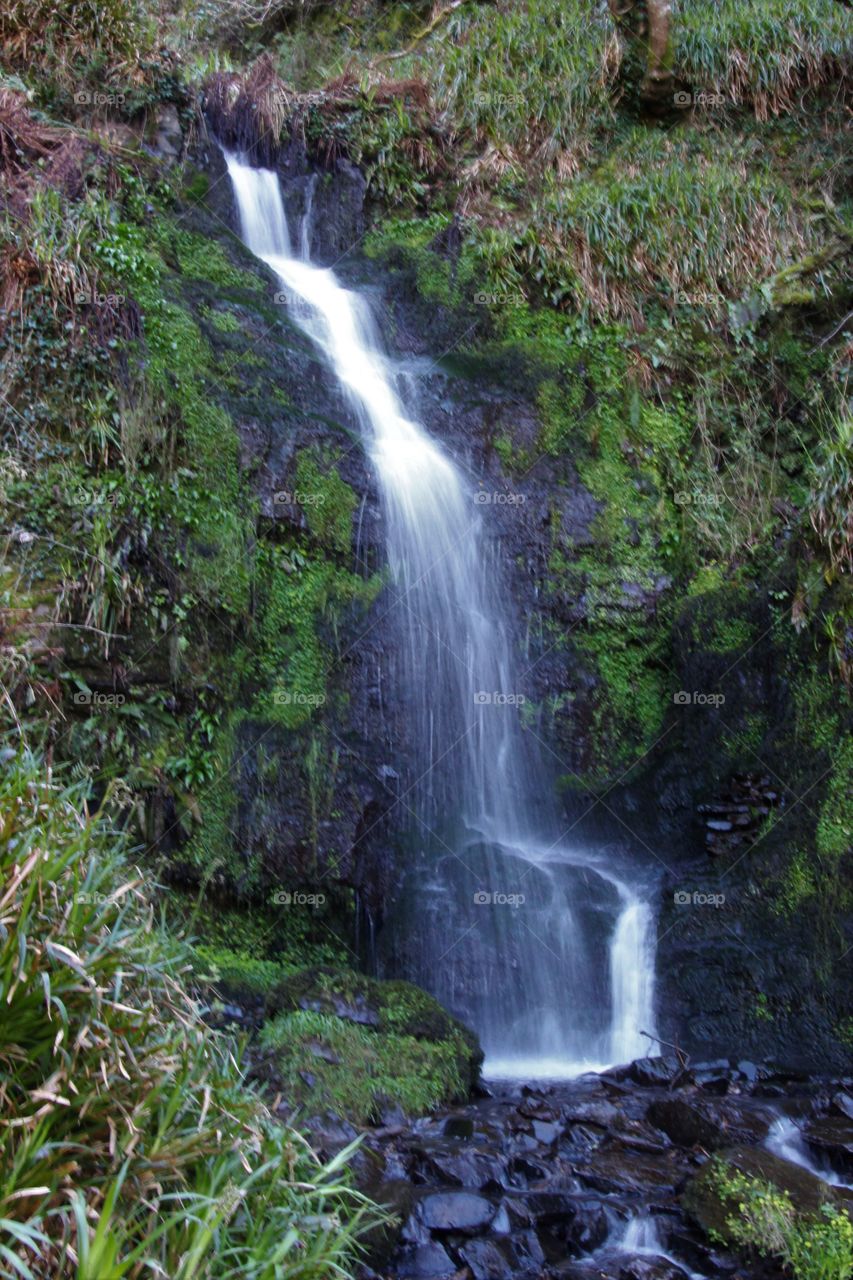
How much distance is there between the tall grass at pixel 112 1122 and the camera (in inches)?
106

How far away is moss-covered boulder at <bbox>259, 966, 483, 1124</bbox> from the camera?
5105 millimetres

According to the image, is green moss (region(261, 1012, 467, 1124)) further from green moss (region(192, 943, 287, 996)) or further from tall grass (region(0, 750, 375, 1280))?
tall grass (region(0, 750, 375, 1280))

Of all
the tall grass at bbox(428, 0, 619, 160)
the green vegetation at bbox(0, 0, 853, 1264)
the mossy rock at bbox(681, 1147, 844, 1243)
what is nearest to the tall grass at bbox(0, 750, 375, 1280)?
the green vegetation at bbox(0, 0, 853, 1264)

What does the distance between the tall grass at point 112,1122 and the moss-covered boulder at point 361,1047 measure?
4.89ft

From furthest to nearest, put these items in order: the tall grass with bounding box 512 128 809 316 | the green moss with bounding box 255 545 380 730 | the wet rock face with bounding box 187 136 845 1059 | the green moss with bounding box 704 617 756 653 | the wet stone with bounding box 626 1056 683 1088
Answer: the tall grass with bounding box 512 128 809 316 < the green moss with bounding box 704 617 756 653 < the green moss with bounding box 255 545 380 730 < the wet rock face with bounding box 187 136 845 1059 < the wet stone with bounding box 626 1056 683 1088

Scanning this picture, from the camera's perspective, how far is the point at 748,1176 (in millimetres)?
4305

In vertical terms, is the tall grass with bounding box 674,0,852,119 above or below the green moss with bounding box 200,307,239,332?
above

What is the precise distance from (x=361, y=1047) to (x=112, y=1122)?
2.66m

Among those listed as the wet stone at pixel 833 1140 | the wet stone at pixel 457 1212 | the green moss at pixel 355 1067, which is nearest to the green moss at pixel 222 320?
the green moss at pixel 355 1067

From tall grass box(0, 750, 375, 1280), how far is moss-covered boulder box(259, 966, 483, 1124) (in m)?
1.49

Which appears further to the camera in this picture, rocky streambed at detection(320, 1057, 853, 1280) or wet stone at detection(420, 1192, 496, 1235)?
wet stone at detection(420, 1192, 496, 1235)

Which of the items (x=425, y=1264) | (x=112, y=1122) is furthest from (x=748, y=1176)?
(x=112, y=1122)

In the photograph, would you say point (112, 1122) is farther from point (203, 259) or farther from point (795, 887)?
point (203, 259)

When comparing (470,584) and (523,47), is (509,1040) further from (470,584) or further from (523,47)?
(523,47)
